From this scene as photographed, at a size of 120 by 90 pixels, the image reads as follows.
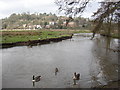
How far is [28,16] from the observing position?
180 meters

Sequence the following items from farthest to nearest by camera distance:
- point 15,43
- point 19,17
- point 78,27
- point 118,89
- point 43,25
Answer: point 19,17 → point 43,25 → point 78,27 → point 15,43 → point 118,89

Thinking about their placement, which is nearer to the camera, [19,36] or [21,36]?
[19,36]

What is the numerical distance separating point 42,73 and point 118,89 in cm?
810

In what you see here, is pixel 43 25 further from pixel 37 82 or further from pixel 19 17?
pixel 37 82

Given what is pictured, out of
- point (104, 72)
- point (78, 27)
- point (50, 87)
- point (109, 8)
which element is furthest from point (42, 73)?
point (78, 27)

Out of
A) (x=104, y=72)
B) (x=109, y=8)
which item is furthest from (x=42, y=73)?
(x=109, y=8)

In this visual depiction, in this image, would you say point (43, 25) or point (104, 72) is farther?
point (43, 25)

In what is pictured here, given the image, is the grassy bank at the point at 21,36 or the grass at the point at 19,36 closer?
the grass at the point at 19,36

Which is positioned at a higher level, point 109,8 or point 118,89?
point 109,8

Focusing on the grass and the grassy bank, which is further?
the grassy bank

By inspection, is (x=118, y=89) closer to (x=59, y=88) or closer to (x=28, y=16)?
(x=59, y=88)

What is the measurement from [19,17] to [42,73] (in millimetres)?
167853

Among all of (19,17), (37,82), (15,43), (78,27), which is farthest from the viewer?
(19,17)

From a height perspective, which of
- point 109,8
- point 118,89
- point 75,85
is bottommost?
point 75,85
